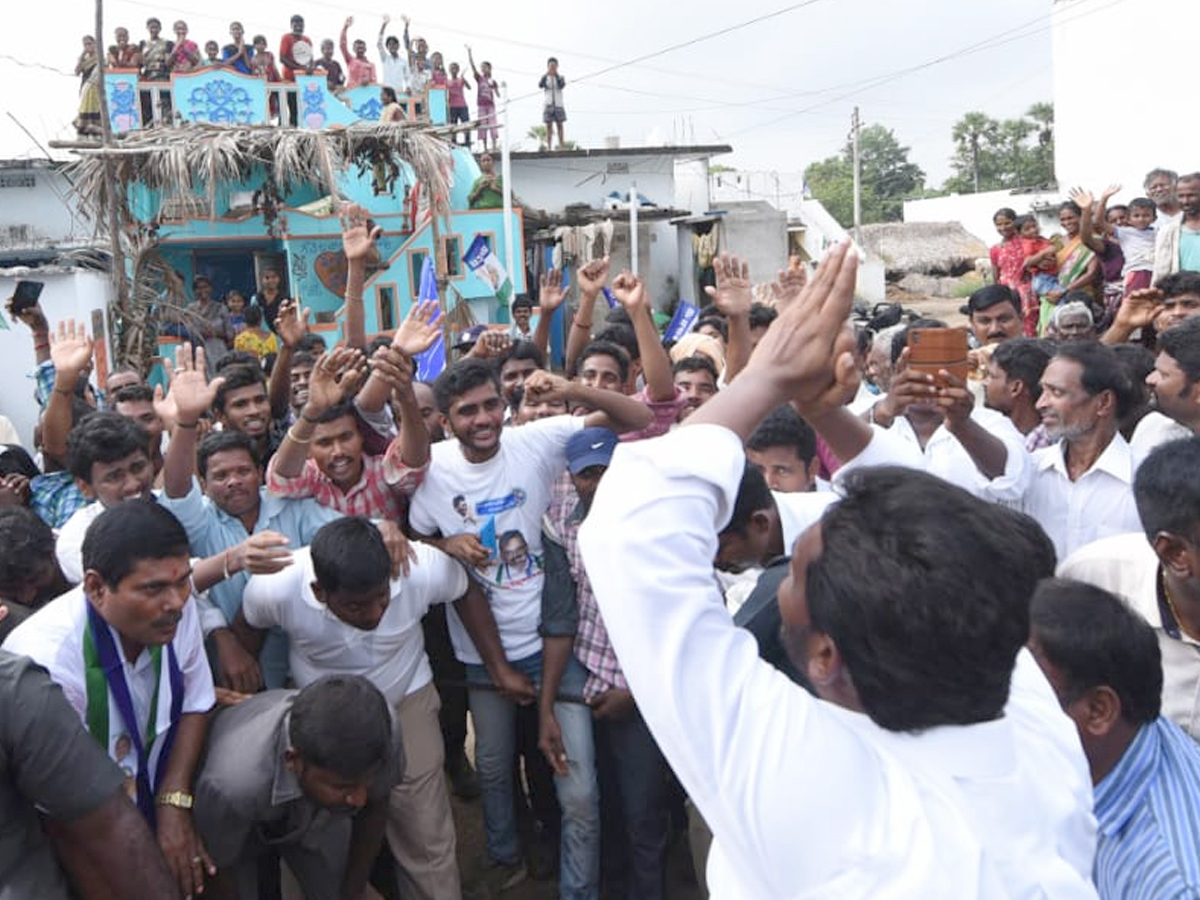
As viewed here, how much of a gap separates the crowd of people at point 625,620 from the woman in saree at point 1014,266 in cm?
393

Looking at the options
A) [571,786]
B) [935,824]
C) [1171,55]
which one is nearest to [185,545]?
[571,786]

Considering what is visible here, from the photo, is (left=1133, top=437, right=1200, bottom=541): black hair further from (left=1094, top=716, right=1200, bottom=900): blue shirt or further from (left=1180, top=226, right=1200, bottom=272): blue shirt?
(left=1180, top=226, right=1200, bottom=272): blue shirt

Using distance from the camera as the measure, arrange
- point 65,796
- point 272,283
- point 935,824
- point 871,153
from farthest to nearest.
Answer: point 871,153
point 272,283
point 65,796
point 935,824

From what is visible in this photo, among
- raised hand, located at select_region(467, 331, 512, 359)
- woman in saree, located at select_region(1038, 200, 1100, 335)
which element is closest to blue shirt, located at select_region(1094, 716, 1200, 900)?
raised hand, located at select_region(467, 331, 512, 359)

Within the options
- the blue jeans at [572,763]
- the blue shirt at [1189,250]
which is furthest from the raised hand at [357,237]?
the blue shirt at [1189,250]

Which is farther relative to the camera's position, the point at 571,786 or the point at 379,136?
the point at 379,136

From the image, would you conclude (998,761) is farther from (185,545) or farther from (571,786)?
(571,786)

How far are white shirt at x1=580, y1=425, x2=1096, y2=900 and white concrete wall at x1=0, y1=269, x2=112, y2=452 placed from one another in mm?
10927

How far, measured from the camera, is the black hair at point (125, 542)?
252 centimetres

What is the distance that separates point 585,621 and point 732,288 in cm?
136

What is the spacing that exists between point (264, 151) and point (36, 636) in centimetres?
1059

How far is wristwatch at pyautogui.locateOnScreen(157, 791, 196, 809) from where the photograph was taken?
2682 millimetres

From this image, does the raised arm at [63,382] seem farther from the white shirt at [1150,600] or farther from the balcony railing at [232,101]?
the balcony railing at [232,101]

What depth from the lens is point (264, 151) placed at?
12.1 metres
